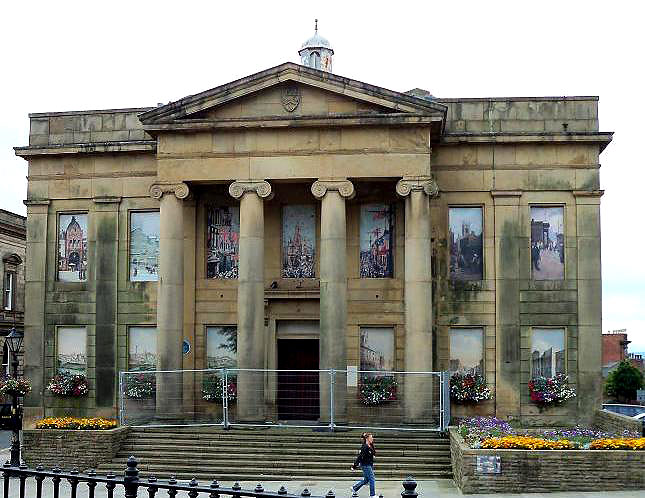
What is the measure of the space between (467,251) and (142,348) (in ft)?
36.4

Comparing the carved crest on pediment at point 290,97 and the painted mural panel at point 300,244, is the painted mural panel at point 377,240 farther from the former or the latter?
the carved crest on pediment at point 290,97

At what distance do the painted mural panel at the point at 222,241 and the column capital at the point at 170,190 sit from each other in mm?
2594

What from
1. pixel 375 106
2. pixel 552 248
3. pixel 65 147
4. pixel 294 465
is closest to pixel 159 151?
pixel 65 147

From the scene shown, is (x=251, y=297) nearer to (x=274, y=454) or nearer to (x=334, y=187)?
(x=334, y=187)

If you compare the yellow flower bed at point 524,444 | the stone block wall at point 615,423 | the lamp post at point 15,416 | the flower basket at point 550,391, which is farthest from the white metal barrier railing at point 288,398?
the stone block wall at point 615,423

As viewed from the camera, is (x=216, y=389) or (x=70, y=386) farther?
(x=70, y=386)

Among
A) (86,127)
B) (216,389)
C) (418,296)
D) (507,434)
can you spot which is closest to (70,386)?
(216,389)

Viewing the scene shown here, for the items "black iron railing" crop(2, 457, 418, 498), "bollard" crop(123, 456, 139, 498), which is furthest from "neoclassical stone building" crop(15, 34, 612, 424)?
"bollard" crop(123, 456, 139, 498)

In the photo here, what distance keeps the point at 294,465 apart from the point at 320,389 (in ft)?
11.1

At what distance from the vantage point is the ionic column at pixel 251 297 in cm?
2683

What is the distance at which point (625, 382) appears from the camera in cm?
5941

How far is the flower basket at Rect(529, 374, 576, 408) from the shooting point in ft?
93.3

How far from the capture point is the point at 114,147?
3047 centimetres

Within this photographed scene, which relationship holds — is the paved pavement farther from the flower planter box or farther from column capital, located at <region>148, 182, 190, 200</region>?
column capital, located at <region>148, 182, 190, 200</region>
